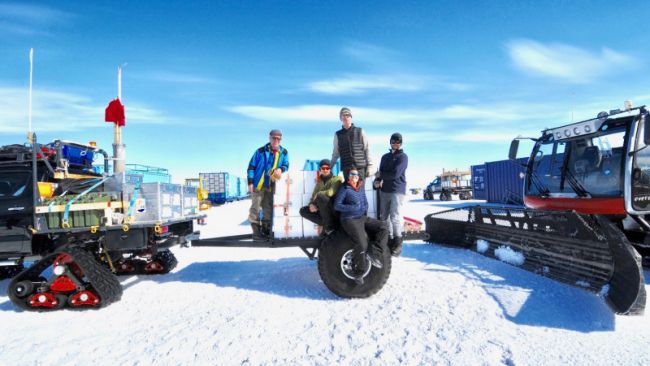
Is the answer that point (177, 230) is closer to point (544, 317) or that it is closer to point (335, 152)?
point (335, 152)

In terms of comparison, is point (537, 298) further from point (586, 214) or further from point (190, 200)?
point (190, 200)

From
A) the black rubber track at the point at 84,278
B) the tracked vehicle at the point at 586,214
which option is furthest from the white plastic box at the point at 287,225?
the tracked vehicle at the point at 586,214

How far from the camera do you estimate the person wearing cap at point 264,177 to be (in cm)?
575

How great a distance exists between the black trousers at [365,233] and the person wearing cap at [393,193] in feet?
2.08

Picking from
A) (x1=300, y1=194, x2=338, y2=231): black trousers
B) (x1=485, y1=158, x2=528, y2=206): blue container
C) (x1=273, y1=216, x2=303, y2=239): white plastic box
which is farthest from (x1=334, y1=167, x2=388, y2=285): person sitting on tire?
(x1=485, y1=158, x2=528, y2=206): blue container

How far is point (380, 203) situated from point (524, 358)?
2878 mm

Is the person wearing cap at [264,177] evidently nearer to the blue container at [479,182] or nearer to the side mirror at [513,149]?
the side mirror at [513,149]

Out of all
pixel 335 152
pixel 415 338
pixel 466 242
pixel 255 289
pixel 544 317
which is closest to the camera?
pixel 415 338

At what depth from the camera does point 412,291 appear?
482cm

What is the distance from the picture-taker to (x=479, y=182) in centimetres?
2889

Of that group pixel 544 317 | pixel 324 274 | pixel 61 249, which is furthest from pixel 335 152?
pixel 61 249

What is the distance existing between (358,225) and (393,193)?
108cm

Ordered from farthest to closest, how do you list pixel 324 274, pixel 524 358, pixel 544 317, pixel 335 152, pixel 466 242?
pixel 466 242, pixel 335 152, pixel 324 274, pixel 544 317, pixel 524 358

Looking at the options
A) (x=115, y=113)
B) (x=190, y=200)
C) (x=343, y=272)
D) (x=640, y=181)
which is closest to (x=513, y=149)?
(x=640, y=181)
